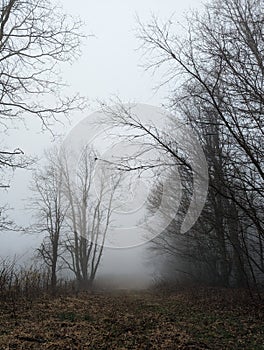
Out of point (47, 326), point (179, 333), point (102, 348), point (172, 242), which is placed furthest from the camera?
point (172, 242)

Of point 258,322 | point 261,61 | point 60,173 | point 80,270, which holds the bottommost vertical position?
point 258,322

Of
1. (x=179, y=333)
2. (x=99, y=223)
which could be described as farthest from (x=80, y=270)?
(x=179, y=333)

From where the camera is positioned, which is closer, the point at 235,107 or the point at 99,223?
the point at 235,107

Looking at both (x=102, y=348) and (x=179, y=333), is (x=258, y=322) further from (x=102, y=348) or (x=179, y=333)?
(x=102, y=348)

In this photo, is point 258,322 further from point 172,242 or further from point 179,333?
point 172,242

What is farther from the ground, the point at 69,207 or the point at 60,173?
the point at 60,173

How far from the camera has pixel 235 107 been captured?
646cm

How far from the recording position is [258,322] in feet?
21.7

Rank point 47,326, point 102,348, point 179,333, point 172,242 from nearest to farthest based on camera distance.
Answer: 1. point 102,348
2. point 179,333
3. point 47,326
4. point 172,242

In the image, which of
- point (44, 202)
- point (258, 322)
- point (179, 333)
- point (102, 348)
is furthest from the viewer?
point (44, 202)

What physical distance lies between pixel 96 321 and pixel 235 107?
5057 millimetres

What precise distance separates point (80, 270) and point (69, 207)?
180 inches

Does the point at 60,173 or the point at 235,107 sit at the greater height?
the point at 60,173

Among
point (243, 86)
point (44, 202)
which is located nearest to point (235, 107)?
point (243, 86)
